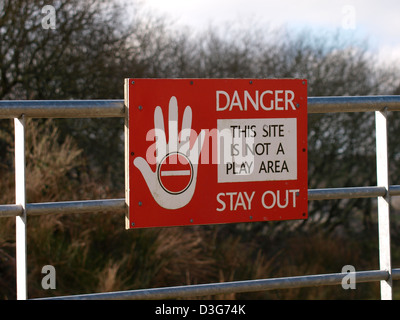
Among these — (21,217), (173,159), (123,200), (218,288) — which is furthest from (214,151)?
(21,217)

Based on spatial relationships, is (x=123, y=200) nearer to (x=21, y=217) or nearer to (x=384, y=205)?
(x=21, y=217)

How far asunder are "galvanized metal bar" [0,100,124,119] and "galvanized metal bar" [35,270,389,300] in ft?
1.90

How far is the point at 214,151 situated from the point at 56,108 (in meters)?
0.57

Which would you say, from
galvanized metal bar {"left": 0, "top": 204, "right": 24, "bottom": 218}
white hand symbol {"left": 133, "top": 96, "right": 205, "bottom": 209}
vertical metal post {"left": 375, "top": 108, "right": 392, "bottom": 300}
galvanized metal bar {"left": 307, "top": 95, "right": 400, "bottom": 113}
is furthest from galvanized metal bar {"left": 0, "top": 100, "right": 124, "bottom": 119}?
vertical metal post {"left": 375, "top": 108, "right": 392, "bottom": 300}

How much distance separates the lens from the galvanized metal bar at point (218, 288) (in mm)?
2193

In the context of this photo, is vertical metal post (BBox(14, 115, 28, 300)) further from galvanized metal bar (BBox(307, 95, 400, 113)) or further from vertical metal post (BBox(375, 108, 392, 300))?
vertical metal post (BBox(375, 108, 392, 300))

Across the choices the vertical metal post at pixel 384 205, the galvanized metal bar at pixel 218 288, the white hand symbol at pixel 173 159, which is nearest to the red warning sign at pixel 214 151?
the white hand symbol at pixel 173 159

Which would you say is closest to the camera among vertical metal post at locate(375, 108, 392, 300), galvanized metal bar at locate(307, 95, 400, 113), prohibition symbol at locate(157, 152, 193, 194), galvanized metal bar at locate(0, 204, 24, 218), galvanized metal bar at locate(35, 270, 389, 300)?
galvanized metal bar at locate(0, 204, 24, 218)

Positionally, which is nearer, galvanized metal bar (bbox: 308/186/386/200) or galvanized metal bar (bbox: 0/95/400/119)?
galvanized metal bar (bbox: 0/95/400/119)

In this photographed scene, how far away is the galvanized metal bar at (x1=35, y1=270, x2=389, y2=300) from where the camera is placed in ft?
7.20

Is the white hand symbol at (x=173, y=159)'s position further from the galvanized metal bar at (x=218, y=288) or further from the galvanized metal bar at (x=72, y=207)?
the galvanized metal bar at (x=218, y=288)
